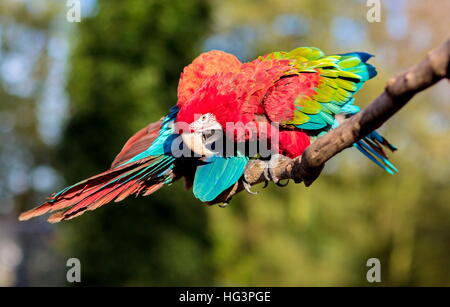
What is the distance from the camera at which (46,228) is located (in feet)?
29.8

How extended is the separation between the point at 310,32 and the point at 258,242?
3931 mm

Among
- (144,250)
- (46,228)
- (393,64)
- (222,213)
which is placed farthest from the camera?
(46,228)

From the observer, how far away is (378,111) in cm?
105

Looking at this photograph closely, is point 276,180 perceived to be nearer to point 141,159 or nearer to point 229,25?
point 141,159

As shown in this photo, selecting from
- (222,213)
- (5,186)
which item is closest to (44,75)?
(5,186)

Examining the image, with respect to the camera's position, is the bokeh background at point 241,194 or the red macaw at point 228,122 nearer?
the red macaw at point 228,122

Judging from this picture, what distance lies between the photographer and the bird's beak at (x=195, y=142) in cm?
179

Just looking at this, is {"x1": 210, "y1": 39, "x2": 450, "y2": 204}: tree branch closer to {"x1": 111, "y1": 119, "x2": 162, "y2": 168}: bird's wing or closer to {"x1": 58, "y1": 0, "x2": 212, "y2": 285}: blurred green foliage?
{"x1": 111, "y1": 119, "x2": 162, "y2": 168}: bird's wing

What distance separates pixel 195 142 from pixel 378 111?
0.89 meters

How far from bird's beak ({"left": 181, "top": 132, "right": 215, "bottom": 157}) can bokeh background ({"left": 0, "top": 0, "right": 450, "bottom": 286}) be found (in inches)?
109

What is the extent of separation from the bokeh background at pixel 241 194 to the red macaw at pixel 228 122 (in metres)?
2.46
